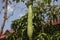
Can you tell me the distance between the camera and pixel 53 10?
648cm

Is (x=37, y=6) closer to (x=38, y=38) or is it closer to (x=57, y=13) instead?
(x=57, y=13)

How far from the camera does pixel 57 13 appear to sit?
647 cm

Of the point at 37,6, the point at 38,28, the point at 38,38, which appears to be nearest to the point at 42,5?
the point at 37,6

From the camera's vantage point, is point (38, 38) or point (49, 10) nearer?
point (38, 38)

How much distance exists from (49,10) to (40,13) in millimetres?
267

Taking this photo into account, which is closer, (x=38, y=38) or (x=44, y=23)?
(x=38, y=38)

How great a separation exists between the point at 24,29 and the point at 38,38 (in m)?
0.53

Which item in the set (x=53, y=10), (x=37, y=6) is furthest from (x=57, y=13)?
(x=37, y=6)

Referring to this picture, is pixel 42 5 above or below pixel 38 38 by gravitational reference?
above

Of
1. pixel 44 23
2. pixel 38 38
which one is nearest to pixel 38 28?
pixel 44 23

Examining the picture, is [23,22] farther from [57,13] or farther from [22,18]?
[57,13]

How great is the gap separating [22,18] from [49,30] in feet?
2.59

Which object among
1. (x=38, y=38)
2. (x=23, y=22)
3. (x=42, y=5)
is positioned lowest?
(x=38, y=38)

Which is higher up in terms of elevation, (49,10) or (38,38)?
(49,10)
